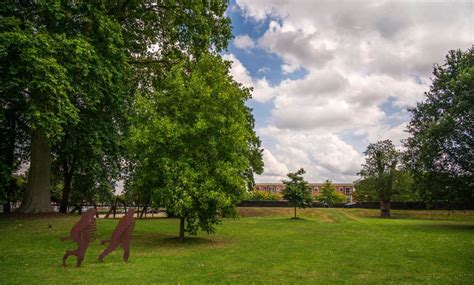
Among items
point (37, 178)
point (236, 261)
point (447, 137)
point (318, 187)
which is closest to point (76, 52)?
point (37, 178)

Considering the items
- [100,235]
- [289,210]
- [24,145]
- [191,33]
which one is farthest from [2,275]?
[289,210]

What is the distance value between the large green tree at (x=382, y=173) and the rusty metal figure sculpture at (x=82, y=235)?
178ft

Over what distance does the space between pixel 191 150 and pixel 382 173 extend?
49.6 meters

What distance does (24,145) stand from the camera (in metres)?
33.4

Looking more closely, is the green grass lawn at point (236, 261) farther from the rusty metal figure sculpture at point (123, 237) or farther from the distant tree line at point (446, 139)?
the distant tree line at point (446, 139)

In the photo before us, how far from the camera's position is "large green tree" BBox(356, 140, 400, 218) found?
6003 centimetres

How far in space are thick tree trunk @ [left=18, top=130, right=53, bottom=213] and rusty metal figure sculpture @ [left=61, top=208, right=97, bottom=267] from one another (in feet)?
50.4

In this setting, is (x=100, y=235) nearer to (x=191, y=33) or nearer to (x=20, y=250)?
(x=20, y=250)

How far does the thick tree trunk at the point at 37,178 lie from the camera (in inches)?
1030

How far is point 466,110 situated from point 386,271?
23.1 meters

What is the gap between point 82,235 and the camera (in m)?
12.5

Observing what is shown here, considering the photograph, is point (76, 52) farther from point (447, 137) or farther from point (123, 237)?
point (447, 137)

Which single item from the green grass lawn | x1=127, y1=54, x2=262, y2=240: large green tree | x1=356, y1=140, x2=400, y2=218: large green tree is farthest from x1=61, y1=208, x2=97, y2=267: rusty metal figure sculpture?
x1=356, y1=140, x2=400, y2=218: large green tree

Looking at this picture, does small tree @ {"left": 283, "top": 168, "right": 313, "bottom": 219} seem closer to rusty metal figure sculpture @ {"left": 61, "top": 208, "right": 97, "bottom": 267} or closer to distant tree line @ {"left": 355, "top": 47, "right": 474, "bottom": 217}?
distant tree line @ {"left": 355, "top": 47, "right": 474, "bottom": 217}
